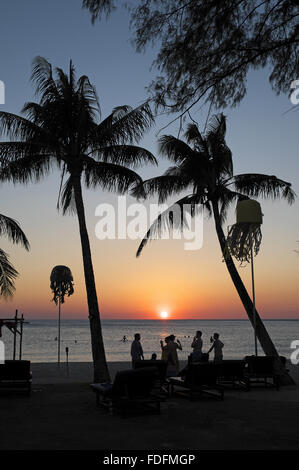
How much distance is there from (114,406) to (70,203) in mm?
9961

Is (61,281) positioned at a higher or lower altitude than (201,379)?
higher

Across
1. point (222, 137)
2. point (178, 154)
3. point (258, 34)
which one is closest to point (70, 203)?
point (178, 154)

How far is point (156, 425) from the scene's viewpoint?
26.9 feet

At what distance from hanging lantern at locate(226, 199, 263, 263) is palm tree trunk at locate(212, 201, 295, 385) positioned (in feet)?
3.71

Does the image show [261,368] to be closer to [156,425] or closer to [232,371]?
Answer: [232,371]

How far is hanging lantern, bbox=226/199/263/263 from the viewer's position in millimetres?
14336

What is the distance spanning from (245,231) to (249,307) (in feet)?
9.91

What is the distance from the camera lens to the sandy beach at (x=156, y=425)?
6902 mm

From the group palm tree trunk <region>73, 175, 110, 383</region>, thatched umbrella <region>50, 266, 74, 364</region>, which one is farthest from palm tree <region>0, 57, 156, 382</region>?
thatched umbrella <region>50, 266, 74, 364</region>

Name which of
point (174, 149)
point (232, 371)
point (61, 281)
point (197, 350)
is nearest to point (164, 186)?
point (174, 149)

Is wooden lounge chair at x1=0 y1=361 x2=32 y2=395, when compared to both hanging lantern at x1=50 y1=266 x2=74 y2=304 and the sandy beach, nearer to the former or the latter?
the sandy beach

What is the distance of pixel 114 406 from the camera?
9055 mm
